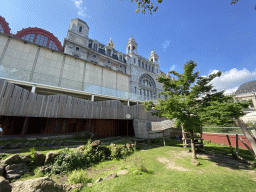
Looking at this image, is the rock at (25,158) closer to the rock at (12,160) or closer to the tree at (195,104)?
the rock at (12,160)

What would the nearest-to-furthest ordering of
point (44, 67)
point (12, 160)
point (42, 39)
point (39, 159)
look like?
point (12, 160) < point (39, 159) < point (44, 67) < point (42, 39)

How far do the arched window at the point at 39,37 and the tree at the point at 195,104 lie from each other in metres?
40.6

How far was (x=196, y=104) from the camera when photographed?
8.92 meters

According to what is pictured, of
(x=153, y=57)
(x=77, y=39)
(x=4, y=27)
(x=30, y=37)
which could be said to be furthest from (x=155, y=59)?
(x=4, y=27)

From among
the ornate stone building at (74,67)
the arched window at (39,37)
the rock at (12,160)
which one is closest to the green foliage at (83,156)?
the rock at (12,160)

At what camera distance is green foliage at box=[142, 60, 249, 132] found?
6.82 metres

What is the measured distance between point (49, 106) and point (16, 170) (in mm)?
7037

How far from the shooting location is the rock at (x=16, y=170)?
552cm

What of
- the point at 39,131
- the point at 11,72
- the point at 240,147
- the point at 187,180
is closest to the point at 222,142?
the point at 240,147

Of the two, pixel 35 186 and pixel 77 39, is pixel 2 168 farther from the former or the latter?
pixel 77 39

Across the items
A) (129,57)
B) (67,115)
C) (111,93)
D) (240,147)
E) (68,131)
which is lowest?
(240,147)

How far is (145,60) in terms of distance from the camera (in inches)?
1387

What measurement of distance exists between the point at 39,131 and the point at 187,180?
58.2ft

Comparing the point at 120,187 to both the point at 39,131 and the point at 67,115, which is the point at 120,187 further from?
the point at 39,131
